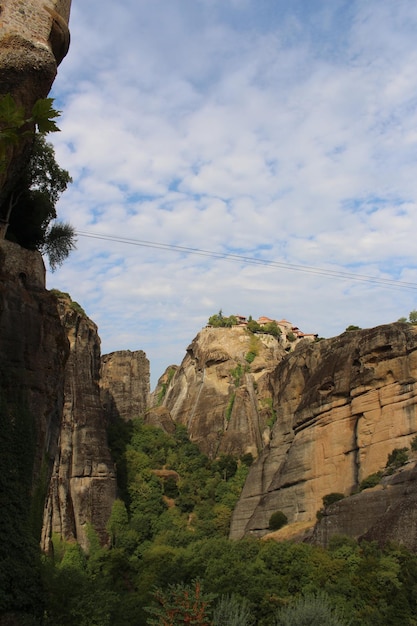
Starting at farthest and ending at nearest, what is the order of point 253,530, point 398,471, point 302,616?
point 253,530
point 398,471
point 302,616

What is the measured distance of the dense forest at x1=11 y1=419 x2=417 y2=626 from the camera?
1877 cm

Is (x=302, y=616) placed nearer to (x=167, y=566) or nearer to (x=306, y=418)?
(x=167, y=566)

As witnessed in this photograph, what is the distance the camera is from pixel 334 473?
4603 centimetres

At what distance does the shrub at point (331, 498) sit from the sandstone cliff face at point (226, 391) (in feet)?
84.9

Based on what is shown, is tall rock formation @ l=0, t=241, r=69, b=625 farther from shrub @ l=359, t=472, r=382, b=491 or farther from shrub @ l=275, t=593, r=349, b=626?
shrub @ l=359, t=472, r=382, b=491

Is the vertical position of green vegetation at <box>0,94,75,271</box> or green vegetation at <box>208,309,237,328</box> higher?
green vegetation at <box>208,309,237,328</box>

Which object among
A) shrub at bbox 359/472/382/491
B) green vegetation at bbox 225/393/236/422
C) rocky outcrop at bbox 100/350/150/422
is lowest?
shrub at bbox 359/472/382/491

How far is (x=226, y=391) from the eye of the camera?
76.0 m

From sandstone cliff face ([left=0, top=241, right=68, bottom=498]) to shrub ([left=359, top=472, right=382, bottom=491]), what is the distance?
25.0m

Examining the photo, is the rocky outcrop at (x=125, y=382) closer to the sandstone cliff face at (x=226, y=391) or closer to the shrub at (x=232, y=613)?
the sandstone cliff face at (x=226, y=391)

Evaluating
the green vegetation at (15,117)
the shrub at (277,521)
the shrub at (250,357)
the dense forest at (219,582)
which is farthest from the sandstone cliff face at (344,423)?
the green vegetation at (15,117)

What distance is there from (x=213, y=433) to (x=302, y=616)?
5192 cm

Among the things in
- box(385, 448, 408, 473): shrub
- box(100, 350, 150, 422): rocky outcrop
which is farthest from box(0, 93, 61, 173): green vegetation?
box(100, 350, 150, 422): rocky outcrop

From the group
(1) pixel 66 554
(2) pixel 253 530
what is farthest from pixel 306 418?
(1) pixel 66 554
